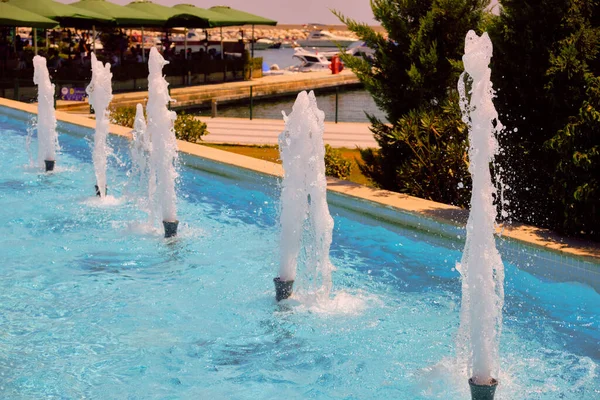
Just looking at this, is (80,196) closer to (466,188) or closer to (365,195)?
(365,195)

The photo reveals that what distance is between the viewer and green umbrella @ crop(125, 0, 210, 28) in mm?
32000

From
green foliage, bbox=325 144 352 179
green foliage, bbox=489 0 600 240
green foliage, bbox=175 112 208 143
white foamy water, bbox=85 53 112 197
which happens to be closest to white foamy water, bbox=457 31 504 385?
green foliage, bbox=489 0 600 240

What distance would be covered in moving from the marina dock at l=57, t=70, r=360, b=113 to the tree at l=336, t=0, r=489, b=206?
11912 mm

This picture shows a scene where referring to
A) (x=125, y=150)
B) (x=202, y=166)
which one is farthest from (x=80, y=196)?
(x=125, y=150)

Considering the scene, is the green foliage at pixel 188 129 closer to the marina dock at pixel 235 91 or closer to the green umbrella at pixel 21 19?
the marina dock at pixel 235 91

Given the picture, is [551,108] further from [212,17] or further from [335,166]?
[212,17]

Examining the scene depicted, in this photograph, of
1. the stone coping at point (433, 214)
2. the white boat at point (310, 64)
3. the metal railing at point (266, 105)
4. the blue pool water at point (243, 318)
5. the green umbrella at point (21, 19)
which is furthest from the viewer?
the white boat at point (310, 64)

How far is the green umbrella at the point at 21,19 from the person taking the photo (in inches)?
983

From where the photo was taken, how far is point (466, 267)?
18.6 ft

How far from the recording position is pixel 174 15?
31.8 meters

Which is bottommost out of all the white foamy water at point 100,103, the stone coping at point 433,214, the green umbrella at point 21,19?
the stone coping at point 433,214

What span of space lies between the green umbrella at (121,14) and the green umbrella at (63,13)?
78 centimetres

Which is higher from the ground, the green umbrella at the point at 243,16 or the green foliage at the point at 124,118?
the green umbrella at the point at 243,16

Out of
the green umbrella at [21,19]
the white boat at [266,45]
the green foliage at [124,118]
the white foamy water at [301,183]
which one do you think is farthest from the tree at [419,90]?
the white boat at [266,45]
